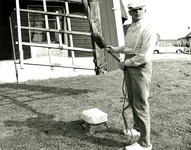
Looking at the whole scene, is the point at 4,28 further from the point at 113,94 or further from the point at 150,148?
the point at 150,148

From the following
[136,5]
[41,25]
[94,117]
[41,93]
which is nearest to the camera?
[136,5]

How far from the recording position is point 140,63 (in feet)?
8.59

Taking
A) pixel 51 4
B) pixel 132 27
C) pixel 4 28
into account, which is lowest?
pixel 132 27

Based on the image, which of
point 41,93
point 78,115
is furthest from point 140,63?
point 41,93

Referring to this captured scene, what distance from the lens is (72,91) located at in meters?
5.86

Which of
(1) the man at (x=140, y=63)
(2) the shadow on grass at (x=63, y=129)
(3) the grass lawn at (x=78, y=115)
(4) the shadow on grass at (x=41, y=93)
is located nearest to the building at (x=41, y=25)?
(3) the grass lawn at (x=78, y=115)

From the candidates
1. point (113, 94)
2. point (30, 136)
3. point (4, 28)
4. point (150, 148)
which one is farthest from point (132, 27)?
point (4, 28)

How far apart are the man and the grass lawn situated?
50 centimetres

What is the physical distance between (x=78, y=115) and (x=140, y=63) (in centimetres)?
200

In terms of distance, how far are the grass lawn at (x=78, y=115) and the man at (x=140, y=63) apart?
499mm

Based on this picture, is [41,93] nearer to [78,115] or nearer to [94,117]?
[78,115]

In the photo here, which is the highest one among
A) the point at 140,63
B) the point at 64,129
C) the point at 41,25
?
the point at 41,25

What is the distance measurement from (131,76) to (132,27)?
0.65 meters

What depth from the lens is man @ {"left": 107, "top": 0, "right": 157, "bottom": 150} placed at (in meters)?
2.56
